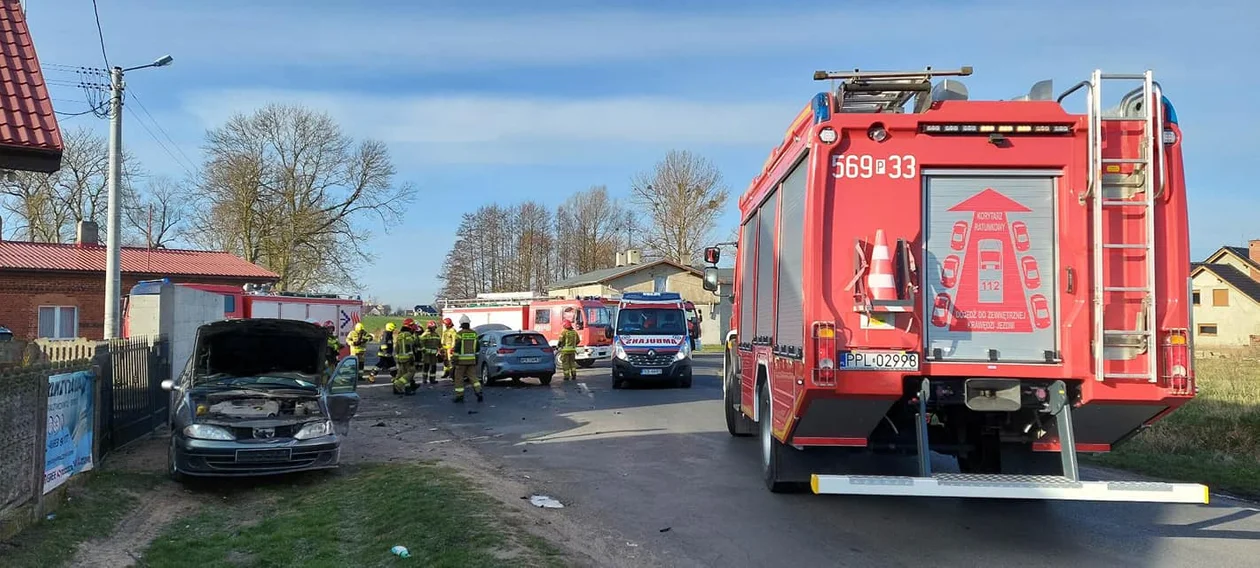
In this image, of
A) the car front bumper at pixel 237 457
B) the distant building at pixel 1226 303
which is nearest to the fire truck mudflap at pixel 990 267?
the car front bumper at pixel 237 457

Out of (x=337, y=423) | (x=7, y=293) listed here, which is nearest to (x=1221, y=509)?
(x=337, y=423)

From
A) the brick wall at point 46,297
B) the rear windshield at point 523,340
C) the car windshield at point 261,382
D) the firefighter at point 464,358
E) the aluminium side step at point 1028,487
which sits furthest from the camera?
the brick wall at point 46,297

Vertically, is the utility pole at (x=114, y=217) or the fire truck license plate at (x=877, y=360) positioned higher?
the utility pole at (x=114, y=217)

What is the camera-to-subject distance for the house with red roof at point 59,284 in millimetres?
31078

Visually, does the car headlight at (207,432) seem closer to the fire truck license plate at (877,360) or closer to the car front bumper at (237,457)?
the car front bumper at (237,457)

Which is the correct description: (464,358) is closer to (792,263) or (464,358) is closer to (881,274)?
(792,263)

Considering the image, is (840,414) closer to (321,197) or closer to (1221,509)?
(1221,509)

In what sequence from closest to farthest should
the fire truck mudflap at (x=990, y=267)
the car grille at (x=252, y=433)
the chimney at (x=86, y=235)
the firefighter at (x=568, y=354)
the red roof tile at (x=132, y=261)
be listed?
the fire truck mudflap at (x=990, y=267), the car grille at (x=252, y=433), the firefighter at (x=568, y=354), the red roof tile at (x=132, y=261), the chimney at (x=86, y=235)

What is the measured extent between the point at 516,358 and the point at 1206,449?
1507 cm

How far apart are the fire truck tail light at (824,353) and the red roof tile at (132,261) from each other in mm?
33615

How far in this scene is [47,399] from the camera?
24.5 ft

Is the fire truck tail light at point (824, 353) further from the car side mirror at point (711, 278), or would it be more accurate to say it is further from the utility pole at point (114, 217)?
the utility pole at point (114, 217)

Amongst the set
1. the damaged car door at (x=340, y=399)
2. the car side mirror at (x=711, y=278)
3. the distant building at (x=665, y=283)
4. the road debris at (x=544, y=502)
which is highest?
the distant building at (x=665, y=283)

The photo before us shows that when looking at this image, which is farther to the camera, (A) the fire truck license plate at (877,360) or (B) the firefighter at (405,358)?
(B) the firefighter at (405,358)
